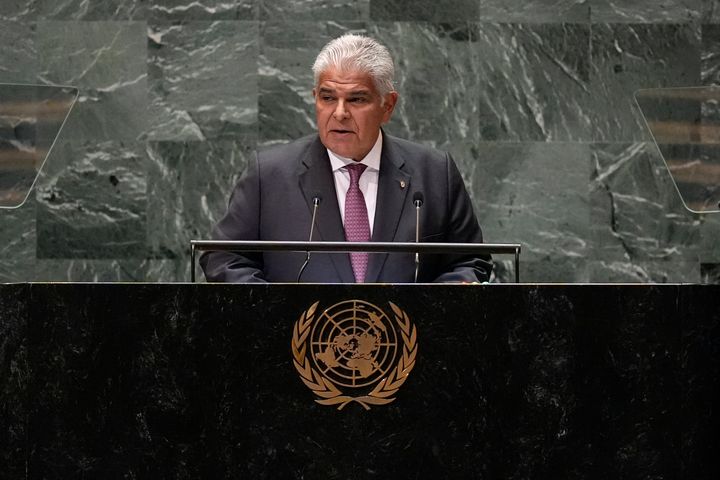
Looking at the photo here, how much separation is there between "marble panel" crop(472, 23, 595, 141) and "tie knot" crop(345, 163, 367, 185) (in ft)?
6.34

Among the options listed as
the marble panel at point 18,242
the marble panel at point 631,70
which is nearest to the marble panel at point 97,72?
the marble panel at point 18,242

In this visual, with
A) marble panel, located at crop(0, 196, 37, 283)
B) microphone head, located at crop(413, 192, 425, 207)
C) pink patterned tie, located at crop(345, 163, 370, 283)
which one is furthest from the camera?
marble panel, located at crop(0, 196, 37, 283)

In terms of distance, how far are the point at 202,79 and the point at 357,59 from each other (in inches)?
79.3

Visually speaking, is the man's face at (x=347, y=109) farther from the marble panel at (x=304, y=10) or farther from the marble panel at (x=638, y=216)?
the marble panel at (x=638, y=216)

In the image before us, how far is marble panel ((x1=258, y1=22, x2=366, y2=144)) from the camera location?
582 cm

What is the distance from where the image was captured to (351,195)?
400cm

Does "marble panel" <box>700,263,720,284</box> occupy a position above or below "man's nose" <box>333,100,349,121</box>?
below

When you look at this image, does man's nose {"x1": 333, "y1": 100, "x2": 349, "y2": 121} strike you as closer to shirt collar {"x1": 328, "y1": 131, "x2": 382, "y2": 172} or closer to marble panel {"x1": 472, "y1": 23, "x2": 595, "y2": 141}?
shirt collar {"x1": 328, "y1": 131, "x2": 382, "y2": 172}

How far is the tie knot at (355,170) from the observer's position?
4035 millimetres

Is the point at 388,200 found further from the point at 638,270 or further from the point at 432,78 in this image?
the point at 638,270
